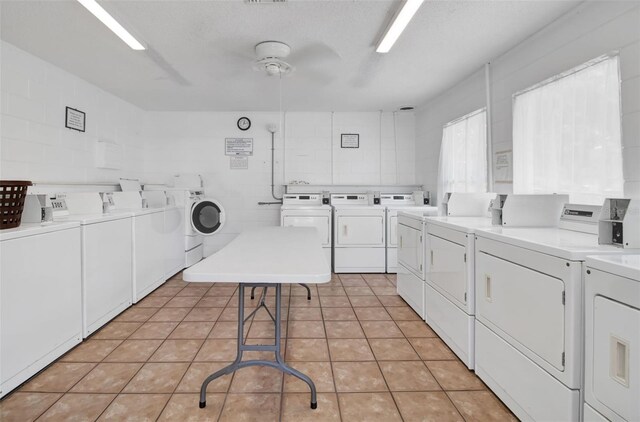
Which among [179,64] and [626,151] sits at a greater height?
[179,64]

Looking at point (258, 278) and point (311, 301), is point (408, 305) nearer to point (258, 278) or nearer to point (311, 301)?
point (311, 301)

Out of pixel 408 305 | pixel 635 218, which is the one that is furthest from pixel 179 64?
pixel 635 218

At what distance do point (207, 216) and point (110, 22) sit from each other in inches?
117

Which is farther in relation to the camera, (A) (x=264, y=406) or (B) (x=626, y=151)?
(B) (x=626, y=151)

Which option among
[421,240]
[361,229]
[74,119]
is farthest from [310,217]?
[74,119]

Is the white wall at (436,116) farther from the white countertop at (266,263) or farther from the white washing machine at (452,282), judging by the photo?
the white countertop at (266,263)

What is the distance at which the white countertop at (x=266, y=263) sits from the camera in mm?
1376

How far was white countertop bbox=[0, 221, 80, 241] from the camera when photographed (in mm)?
1818

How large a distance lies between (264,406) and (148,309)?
205 centimetres

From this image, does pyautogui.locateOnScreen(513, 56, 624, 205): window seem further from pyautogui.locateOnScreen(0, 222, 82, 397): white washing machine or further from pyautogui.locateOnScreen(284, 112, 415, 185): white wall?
pyautogui.locateOnScreen(0, 222, 82, 397): white washing machine

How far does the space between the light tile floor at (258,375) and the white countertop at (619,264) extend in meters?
1.02

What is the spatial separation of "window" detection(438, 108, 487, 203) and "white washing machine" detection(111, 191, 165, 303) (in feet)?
12.5

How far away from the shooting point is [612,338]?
1.11 m

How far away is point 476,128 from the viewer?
3631mm
